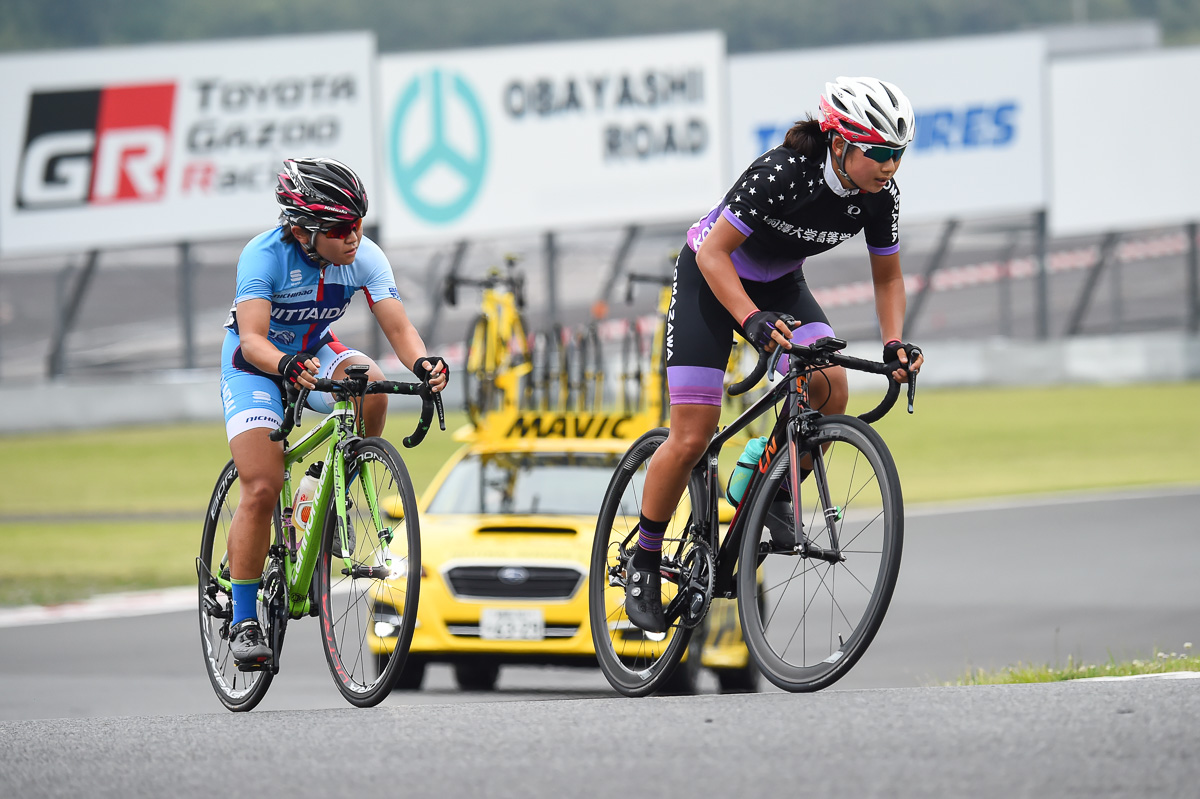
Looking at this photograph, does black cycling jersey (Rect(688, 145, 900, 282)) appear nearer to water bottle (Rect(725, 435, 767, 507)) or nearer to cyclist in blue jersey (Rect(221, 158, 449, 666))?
water bottle (Rect(725, 435, 767, 507))

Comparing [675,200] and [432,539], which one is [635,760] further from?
[675,200]

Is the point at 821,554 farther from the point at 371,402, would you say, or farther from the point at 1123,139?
the point at 1123,139

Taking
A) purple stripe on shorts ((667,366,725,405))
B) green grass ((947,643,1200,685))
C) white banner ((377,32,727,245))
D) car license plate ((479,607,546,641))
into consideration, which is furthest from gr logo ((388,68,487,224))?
purple stripe on shorts ((667,366,725,405))

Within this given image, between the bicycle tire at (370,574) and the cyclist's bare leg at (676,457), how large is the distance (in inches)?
36.5

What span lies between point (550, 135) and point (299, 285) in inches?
981

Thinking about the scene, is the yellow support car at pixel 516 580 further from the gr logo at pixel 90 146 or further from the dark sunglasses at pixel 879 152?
the gr logo at pixel 90 146

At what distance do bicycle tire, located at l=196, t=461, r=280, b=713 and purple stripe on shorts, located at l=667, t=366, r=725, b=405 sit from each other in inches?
69.0

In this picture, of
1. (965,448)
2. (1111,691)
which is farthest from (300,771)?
(965,448)

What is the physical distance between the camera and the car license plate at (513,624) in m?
9.45

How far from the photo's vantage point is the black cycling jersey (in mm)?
5695

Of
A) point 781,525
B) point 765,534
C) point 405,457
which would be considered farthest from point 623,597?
point 405,457

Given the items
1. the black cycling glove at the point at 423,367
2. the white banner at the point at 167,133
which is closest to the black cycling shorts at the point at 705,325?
the black cycling glove at the point at 423,367

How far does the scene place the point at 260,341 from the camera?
6223 mm

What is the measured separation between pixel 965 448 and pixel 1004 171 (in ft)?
35.4
